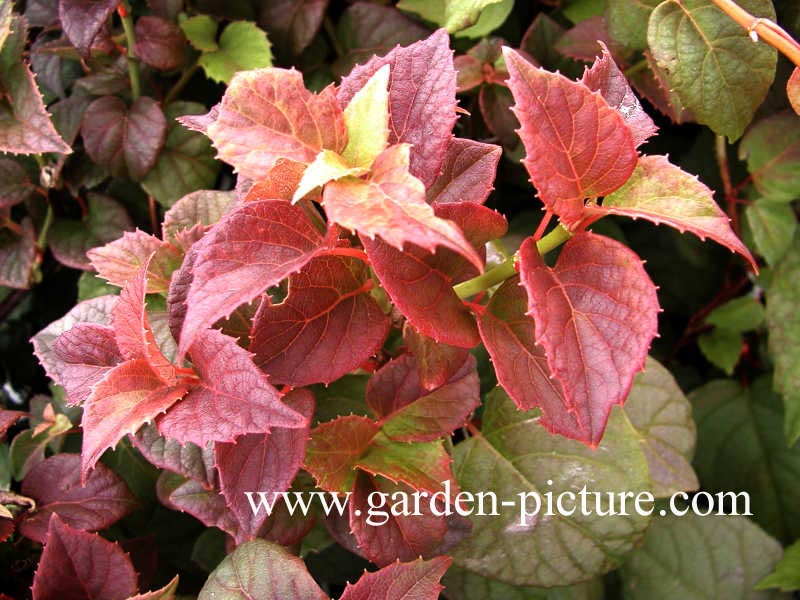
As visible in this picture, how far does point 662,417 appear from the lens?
872 millimetres

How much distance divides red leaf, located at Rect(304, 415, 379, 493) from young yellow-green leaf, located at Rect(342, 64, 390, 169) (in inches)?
8.6

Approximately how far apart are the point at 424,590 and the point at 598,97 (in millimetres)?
357

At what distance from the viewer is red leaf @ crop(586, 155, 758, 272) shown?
17.9 inches

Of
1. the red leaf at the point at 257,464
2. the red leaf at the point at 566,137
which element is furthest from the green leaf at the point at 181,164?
the red leaf at the point at 566,137

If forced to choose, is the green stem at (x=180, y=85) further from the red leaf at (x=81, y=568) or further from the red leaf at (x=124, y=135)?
the red leaf at (x=81, y=568)

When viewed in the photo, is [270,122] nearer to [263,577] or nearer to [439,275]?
[439,275]

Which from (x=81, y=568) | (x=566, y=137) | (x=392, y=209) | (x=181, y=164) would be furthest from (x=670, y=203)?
(x=181, y=164)

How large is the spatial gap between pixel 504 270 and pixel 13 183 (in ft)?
2.11

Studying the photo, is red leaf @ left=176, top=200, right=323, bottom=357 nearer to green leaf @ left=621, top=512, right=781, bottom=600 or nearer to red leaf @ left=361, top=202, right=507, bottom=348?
red leaf @ left=361, top=202, right=507, bottom=348

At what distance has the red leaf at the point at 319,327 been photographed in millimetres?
523

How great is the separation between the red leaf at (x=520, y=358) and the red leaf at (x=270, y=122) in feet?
0.50

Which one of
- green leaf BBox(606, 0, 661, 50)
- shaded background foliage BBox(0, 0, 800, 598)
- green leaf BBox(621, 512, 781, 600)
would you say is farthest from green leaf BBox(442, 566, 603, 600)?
green leaf BBox(606, 0, 661, 50)

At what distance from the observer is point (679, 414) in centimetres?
87

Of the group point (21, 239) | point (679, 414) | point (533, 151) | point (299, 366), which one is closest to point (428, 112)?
point (533, 151)
